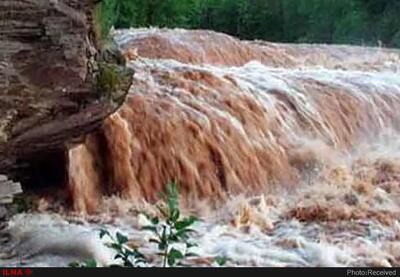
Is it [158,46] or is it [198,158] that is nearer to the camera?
[198,158]

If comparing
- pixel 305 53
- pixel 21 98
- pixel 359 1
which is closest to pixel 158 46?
pixel 305 53

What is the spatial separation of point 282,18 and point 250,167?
150 inches

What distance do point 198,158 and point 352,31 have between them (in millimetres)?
4210

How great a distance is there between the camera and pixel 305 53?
6953mm

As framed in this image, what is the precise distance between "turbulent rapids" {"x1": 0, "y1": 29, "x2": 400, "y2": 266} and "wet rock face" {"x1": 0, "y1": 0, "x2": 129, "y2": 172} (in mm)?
327

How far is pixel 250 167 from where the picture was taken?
381 centimetres

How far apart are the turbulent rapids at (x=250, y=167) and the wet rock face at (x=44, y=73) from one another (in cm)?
33

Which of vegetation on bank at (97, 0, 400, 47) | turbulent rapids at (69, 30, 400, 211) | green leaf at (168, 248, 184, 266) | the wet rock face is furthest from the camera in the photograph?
vegetation on bank at (97, 0, 400, 47)

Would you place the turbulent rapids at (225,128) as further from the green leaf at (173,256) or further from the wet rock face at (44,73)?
the green leaf at (173,256)

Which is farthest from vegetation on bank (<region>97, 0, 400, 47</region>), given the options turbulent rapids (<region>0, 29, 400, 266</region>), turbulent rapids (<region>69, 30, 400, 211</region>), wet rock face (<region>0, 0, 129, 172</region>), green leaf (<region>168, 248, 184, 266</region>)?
green leaf (<region>168, 248, 184, 266</region>)

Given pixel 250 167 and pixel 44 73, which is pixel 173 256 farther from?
pixel 250 167

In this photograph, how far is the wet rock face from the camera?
103 inches

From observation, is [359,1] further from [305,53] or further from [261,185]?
[261,185]

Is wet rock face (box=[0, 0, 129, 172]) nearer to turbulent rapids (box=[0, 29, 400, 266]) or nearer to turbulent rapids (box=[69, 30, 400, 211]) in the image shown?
turbulent rapids (box=[0, 29, 400, 266])
